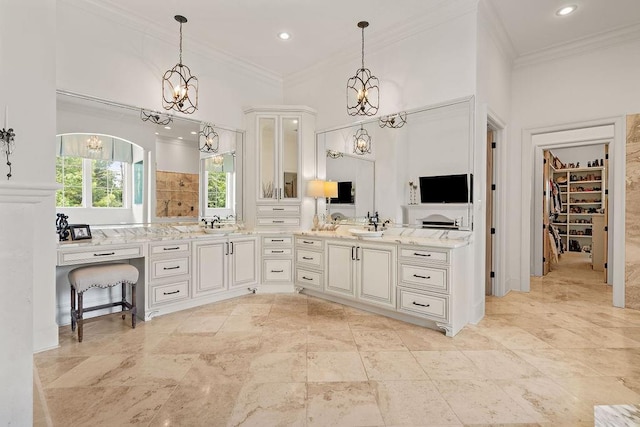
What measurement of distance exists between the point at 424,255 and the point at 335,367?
1.39 meters

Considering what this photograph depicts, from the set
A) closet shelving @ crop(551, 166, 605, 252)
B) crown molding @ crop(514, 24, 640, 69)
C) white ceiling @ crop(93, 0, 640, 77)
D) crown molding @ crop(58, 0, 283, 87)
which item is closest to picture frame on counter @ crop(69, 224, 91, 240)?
crown molding @ crop(58, 0, 283, 87)

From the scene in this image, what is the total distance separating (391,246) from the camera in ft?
11.1

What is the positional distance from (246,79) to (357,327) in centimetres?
381

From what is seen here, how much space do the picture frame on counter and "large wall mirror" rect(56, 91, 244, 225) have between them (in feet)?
0.57

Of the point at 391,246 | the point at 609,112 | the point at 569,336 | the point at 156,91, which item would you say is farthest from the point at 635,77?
the point at 156,91

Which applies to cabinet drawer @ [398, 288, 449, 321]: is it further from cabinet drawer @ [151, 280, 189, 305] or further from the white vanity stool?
the white vanity stool

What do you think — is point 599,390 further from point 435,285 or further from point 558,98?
point 558,98

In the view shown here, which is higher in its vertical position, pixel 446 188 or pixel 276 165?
pixel 276 165

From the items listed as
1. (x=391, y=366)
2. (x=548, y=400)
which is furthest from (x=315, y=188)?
(x=548, y=400)

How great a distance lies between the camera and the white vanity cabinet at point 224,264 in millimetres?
3811

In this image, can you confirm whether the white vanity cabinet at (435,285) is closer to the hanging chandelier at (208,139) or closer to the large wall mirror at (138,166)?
the large wall mirror at (138,166)

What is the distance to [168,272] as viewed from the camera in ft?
11.6

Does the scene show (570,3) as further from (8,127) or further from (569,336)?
(8,127)

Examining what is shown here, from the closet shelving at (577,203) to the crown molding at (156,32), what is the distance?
7.45 m
